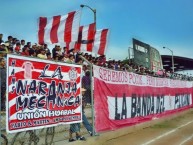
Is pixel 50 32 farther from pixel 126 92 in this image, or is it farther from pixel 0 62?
pixel 126 92

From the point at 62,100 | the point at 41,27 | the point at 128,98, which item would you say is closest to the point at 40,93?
the point at 62,100

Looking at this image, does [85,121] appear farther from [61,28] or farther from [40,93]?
[61,28]

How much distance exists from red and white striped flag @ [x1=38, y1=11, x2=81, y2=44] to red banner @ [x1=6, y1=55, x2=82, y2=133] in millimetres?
1120

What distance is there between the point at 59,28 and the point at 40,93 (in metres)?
2.79

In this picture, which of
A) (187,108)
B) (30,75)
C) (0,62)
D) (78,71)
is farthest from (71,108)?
(187,108)

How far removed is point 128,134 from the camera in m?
14.0

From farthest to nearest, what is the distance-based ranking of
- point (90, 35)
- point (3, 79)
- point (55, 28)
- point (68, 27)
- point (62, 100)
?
point (90, 35)
point (68, 27)
point (55, 28)
point (62, 100)
point (3, 79)

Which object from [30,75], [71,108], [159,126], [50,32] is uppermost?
[50,32]

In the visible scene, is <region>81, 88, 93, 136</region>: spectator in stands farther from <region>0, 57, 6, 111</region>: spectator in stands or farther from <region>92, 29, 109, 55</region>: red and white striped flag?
<region>92, 29, 109, 55</region>: red and white striped flag

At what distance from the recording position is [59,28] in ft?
36.4

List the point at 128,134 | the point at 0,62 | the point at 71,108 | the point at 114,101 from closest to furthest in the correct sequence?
the point at 0,62 → the point at 71,108 → the point at 114,101 → the point at 128,134

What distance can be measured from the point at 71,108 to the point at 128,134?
14.5ft

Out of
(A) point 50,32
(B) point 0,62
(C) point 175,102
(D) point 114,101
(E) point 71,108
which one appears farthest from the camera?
(C) point 175,102

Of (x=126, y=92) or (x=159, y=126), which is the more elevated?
(x=126, y=92)
